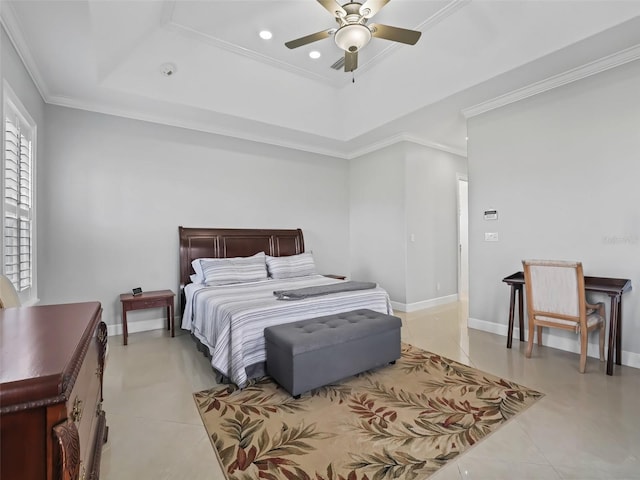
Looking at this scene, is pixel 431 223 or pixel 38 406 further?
pixel 431 223

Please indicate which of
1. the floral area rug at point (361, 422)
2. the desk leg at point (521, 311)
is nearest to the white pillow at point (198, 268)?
the floral area rug at point (361, 422)

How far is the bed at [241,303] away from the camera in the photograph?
2.63m

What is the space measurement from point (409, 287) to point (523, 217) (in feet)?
6.48

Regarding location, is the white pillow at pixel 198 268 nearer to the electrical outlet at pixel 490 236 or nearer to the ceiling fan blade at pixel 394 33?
the ceiling fan blade at pixel 394 33

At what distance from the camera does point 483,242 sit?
13.6ft

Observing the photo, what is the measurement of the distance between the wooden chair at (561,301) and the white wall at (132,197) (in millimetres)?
3611

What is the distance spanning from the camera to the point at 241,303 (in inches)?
116

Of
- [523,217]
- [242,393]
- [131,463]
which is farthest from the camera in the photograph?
[523,217]

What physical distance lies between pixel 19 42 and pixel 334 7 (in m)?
2.59

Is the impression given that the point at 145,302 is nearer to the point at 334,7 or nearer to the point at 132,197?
the point at 132,197

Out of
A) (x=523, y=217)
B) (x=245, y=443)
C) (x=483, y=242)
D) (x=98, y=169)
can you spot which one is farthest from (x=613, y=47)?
(x=98, y=169)

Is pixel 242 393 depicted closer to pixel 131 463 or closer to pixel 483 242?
pixel 131 463

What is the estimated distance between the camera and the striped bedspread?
261 cm

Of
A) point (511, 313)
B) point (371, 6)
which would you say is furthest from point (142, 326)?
point (511, 313)
